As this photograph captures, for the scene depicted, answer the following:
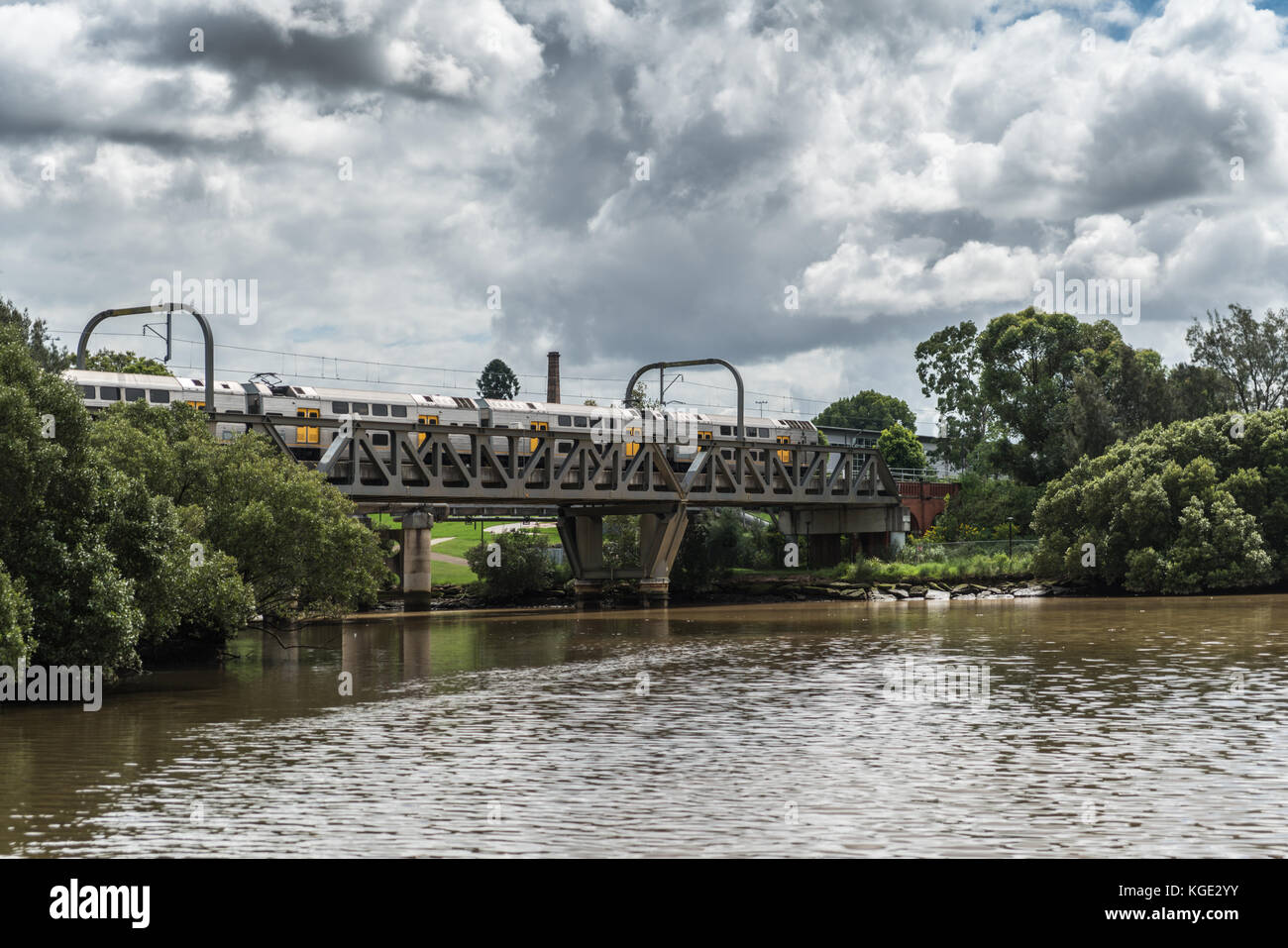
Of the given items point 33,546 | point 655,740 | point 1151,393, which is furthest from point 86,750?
point 1151,393

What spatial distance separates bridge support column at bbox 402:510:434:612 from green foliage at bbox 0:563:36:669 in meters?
50.5

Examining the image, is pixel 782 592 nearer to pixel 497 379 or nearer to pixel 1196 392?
pixel 1196 392

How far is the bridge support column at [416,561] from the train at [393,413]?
6.49 metres

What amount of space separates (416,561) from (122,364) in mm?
29258

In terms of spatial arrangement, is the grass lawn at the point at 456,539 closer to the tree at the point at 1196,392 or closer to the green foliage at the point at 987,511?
the green foliage at the point at 987,511

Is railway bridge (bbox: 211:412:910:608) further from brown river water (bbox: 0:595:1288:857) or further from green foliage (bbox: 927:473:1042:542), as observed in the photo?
brown river water (bbox: 0:595:1288:857)

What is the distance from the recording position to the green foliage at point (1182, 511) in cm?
7331

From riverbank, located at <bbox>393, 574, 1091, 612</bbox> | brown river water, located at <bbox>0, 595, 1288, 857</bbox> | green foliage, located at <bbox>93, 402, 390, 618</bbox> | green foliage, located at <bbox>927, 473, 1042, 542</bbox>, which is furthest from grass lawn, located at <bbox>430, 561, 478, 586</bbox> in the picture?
brown river water, located at <bbox>0, 595, 1288, 857</bbox>

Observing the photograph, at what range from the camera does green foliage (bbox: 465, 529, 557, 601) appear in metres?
87.3

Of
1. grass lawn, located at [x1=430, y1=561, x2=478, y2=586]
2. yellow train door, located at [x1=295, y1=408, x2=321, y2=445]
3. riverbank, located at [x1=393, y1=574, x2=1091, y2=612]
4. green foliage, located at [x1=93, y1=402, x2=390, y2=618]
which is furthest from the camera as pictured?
grass lawn, located at [x1=430, y1=561, x2=478, y2=586]

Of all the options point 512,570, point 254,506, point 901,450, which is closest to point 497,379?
point 901,450

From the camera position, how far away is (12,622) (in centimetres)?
2441

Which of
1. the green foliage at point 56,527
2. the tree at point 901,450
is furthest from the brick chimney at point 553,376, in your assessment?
the green foliage at point 56,527
